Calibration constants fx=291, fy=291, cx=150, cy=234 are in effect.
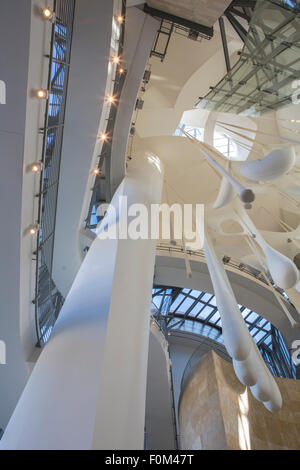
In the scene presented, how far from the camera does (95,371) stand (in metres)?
1.93

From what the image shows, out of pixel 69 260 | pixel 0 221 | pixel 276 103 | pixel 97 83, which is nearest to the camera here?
pixel 0 221

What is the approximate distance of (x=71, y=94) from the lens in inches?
197

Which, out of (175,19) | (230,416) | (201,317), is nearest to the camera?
(175,19)

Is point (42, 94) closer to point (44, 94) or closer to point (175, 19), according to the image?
point (44, 94)

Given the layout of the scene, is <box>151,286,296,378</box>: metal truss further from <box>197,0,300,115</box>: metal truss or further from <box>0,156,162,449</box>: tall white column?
<box>0,156,162,449</box>: tall white column

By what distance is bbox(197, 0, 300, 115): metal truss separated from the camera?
422 centimetres

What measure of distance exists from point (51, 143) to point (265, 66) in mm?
3679

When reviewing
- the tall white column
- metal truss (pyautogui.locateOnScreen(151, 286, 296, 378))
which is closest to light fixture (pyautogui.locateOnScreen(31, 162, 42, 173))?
the tall white column

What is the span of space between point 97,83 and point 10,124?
2.07 metres

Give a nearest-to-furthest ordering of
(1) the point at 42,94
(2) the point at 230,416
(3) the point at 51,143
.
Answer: (1) the point at 42,94
(3) the point at 51,143
(2) the point at 230,416

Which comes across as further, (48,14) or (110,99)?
(110,99)

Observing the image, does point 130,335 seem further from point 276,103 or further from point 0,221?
point 276,103

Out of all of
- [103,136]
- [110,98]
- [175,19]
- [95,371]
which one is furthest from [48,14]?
[95,371]

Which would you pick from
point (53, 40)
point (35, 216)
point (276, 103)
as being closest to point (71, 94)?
point (53, 40)
